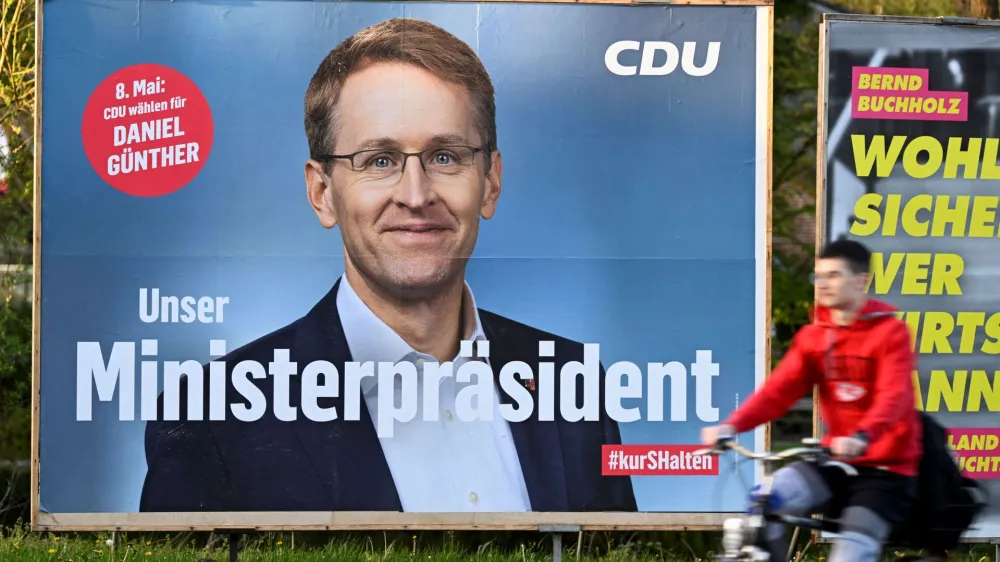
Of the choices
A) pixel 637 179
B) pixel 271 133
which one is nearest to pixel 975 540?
pixel 637 179

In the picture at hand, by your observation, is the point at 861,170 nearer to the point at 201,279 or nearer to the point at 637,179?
the point at 637,179

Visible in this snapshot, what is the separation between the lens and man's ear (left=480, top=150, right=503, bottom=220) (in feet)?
27.5

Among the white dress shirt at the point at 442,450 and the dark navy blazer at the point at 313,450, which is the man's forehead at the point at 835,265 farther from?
the white dress shirt at the point at 442,450

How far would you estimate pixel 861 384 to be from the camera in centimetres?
522

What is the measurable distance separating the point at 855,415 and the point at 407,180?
3.89 metres

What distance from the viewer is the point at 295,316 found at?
8344 mm

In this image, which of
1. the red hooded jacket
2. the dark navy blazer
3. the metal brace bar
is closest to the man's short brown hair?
the dark navy blazer

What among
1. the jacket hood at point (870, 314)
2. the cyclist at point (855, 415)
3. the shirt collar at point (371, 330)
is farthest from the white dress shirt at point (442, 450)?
the jacket hood at point (870, 314)

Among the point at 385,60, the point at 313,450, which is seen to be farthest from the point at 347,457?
the point at 385,60

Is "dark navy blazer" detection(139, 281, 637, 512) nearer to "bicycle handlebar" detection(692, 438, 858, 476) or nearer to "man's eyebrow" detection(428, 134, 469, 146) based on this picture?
"man's eyebrow" detection(428, 134, 469, 146)

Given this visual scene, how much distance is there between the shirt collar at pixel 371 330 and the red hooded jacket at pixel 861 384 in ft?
10.7

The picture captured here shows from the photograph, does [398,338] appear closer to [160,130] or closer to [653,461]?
[653,461]

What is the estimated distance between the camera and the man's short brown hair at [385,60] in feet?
27.4

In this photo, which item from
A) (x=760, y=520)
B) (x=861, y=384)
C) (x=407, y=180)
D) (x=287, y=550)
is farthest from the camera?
(x=287, y=550)
